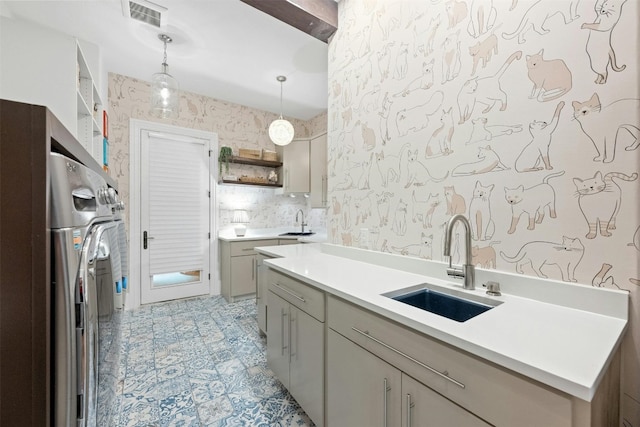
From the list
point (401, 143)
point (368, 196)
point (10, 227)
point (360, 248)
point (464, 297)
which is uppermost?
point (401, 143)

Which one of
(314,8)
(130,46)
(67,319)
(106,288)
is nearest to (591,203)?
(67,319)

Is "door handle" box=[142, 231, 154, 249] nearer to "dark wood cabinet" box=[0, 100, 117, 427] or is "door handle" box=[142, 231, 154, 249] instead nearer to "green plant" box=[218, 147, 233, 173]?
"green plant" box=[218, 147, 233, 173]

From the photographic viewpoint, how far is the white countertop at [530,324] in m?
0.61

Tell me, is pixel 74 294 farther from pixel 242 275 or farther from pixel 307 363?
pixel 242 275

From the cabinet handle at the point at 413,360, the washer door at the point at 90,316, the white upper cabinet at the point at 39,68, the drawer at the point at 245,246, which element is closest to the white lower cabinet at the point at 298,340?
the cabinet handle at the point at 413,360

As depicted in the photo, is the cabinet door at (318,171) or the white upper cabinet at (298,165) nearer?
the cabinet door at (318,171)

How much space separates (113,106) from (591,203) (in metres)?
4.20

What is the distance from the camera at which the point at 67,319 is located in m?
0.53

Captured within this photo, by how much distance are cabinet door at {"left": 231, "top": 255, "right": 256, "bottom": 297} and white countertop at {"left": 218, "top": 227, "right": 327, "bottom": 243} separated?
0.26 m

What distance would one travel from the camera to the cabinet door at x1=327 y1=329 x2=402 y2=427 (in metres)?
0.96

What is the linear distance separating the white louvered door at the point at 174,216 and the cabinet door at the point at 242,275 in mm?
483

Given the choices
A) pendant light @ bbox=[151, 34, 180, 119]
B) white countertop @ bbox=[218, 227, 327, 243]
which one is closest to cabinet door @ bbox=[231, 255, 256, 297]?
white countertop @ bbox=[218, 227, 327, 243]

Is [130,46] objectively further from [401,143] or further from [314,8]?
[401,143]

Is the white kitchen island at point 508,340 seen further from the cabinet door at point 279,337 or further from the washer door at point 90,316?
the washer door at point 90,316
